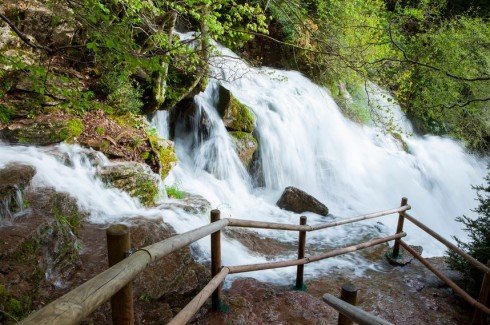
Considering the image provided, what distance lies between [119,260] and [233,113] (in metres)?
7.90

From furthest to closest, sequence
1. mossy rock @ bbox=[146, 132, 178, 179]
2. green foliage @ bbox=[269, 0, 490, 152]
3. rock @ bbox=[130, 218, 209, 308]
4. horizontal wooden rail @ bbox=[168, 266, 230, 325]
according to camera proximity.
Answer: green foliage @ bbox=[269, 0, 490, 152] → mossy rock @ bbox=[146, 132, 178, 179] → rock @ bbox=[130, 218, 209, 308] → horizontal wooden rail @ bbox=[168, 266, 230, 325]

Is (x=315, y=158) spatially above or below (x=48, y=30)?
below

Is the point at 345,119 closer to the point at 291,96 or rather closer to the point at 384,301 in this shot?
the point at 291,96

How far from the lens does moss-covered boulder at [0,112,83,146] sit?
5.77m

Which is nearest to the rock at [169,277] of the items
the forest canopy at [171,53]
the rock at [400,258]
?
the forest canopy at [171,53]

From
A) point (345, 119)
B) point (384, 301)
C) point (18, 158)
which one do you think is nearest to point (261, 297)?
point (384, 301)

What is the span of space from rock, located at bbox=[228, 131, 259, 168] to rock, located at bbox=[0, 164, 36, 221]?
5.15m

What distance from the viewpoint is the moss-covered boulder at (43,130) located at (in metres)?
5.77

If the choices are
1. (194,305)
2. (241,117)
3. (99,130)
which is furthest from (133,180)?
(241,117)

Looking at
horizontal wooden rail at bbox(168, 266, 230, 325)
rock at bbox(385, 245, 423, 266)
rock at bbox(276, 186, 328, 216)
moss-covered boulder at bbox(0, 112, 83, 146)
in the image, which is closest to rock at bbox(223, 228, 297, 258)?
rock at bbox(385, 245, 423, 266)

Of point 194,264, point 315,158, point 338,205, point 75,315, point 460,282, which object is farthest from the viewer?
point 315,158

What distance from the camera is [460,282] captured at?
4984 mm

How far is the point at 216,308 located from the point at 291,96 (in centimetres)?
901

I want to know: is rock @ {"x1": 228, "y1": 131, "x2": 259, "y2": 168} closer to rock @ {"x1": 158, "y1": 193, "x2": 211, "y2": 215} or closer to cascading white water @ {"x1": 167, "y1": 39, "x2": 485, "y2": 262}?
cascading white water @ {"x1": 167, "y1": 39, "x2": 485, "y2": 262}
